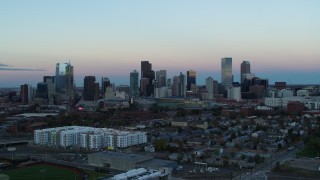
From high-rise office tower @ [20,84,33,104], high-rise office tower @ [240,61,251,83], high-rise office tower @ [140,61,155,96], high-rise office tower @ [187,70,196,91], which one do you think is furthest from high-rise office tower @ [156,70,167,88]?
high-rise office tower @ [20,84,33,104]

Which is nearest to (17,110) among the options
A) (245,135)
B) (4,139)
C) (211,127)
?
(4,139)

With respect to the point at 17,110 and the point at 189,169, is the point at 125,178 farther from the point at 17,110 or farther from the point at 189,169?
the point at 17,110

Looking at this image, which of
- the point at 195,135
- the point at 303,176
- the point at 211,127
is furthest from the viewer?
the point at 211,127

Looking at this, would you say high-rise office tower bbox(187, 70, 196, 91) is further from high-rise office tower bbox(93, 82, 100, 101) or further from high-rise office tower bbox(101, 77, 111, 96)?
high-rise office tower bbox(93, 82, 100, 101)

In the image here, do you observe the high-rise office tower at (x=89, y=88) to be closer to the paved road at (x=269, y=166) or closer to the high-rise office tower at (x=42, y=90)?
the high-rise office tower at (x=42, y=90)

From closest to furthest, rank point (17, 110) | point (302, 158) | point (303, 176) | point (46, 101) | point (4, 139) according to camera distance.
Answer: point (303, 176)
point (302, 158)
point (4, 139)
point (17, 110)
point (46, 101)

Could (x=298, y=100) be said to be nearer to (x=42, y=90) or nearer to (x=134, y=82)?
(x=134, y=82)

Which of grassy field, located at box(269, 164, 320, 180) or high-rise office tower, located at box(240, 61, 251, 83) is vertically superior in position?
high-rise office tower, located at box(240, 61, 251, 83)
